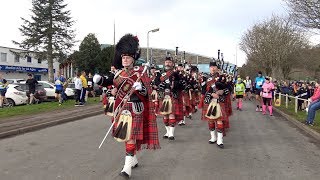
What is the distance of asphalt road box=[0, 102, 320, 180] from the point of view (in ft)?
20.9

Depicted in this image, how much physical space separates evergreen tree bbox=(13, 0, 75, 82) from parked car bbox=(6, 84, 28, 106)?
3040 cm

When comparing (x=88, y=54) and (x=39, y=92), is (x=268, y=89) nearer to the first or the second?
(x=39, y=92)

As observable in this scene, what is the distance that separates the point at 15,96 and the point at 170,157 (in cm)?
1452

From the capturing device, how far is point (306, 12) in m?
16.9

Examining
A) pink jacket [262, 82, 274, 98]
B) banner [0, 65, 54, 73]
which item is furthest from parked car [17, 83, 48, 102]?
banner [0, 65, 54, 73]

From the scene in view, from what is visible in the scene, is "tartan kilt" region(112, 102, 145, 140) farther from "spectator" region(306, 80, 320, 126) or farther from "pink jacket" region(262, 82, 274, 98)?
"pink jacket" region(262, 82, 274, 98)

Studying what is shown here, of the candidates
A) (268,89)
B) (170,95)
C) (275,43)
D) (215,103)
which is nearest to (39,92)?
(268,89)

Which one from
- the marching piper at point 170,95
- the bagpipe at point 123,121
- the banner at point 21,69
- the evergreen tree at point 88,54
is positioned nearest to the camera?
the bagpipe at point 123,121

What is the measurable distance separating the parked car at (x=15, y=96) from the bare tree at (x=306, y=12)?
13631 millimetres

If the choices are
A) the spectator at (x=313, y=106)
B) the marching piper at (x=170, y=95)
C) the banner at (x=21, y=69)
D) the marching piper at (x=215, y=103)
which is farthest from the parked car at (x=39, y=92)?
the banner at (x=21, y=69)

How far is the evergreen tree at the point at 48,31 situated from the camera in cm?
4991

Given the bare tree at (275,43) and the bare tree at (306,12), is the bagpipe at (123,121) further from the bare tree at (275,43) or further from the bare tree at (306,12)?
the bare tree at (275,43)

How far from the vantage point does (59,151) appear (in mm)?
8234

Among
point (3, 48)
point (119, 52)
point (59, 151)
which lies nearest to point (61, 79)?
point (59, 151)
